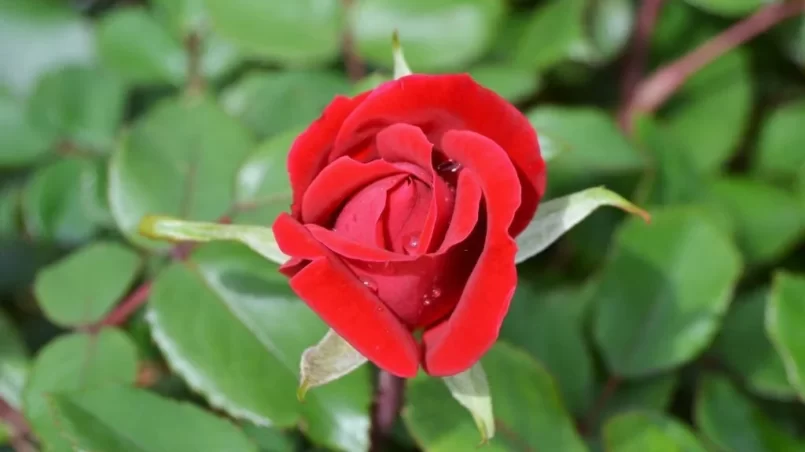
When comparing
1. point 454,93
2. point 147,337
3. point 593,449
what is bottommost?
point 593,449

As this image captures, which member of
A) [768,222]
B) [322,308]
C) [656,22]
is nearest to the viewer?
[322,308]

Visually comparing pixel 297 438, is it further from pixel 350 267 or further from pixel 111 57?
pixel 111 57

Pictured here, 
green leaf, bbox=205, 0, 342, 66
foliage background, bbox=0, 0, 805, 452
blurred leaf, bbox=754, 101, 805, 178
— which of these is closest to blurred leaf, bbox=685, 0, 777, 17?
foliage background, bbox=0, 0, 805, 452

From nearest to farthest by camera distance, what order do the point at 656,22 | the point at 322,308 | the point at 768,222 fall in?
the point at 322,308 → the point at 768,222 → the point at 656,22

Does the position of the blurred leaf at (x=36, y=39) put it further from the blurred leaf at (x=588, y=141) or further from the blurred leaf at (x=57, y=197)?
the blurred leaf at (x=588, y=141)

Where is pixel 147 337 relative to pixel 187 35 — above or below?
below

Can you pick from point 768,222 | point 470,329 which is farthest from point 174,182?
point 768,222

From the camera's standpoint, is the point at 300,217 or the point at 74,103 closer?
the point at 300,217
